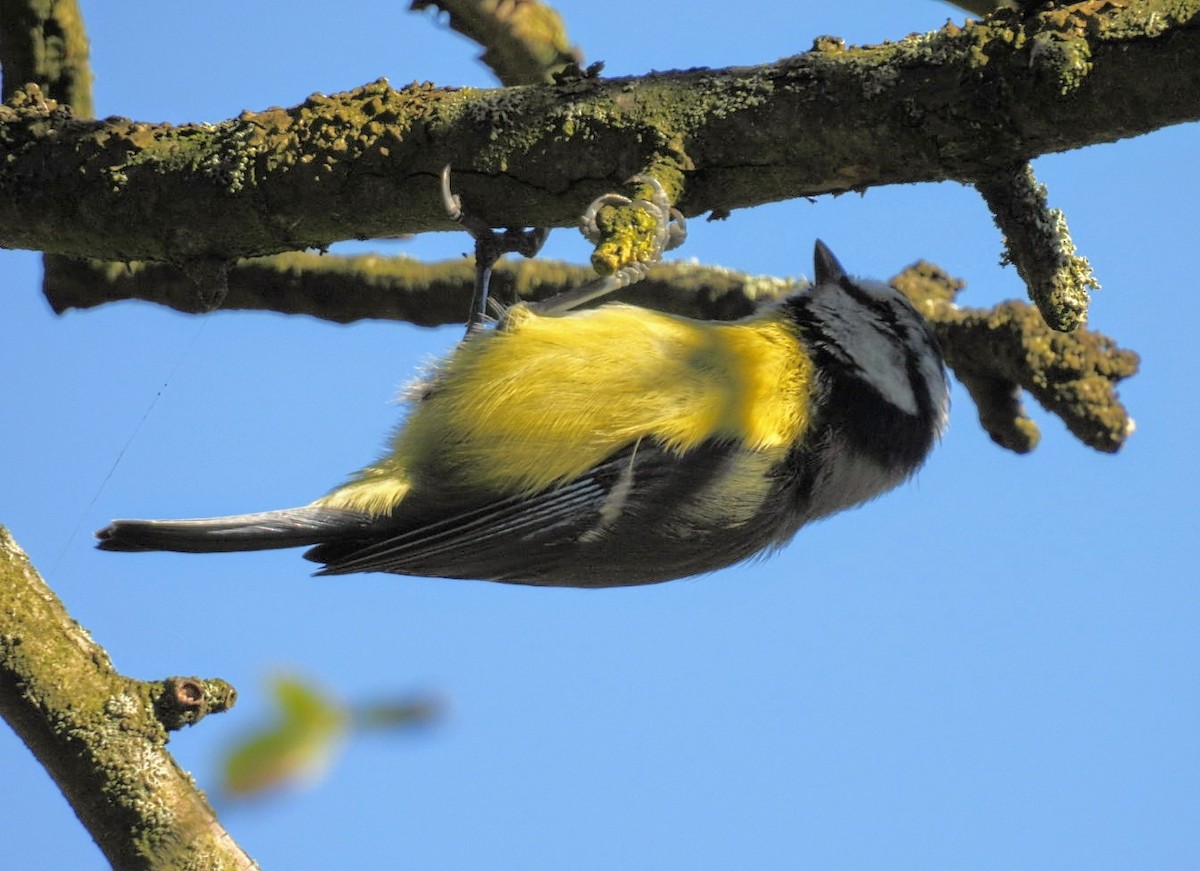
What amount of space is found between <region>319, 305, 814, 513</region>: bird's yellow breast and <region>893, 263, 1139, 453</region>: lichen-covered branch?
3.46 feet

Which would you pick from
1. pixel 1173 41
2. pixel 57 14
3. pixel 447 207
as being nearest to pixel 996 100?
pixel 1173 41

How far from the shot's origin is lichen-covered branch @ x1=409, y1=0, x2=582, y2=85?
11.3 ft

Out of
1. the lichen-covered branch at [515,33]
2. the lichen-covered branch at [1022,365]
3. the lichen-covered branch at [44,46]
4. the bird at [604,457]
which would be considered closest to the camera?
the bird at [604,457]

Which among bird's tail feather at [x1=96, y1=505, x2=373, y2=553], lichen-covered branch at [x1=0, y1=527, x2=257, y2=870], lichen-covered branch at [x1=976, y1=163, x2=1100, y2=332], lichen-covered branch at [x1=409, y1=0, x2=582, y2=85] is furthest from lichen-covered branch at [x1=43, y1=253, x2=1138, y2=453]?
lichen-covered branch at [x1=0, y1=527, x2=257, y2=870]

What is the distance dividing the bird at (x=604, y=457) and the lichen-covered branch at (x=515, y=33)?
27.8 inches

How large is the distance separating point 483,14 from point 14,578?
1.87 meters

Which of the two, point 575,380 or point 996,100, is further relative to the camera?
point 575,380

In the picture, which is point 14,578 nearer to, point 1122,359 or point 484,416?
point 484,416

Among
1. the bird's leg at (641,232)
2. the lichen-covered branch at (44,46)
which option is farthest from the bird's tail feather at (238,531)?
the lichen-covered branch at (44,46)

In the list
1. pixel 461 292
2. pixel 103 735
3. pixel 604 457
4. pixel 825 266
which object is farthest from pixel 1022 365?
pixel 103 735

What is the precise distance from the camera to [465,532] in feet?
9.93

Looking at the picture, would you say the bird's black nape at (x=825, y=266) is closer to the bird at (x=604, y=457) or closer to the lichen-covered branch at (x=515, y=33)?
the bird at (x=604, y=457)

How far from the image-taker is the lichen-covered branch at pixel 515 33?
3.43 meters

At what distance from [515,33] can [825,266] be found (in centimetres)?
105
